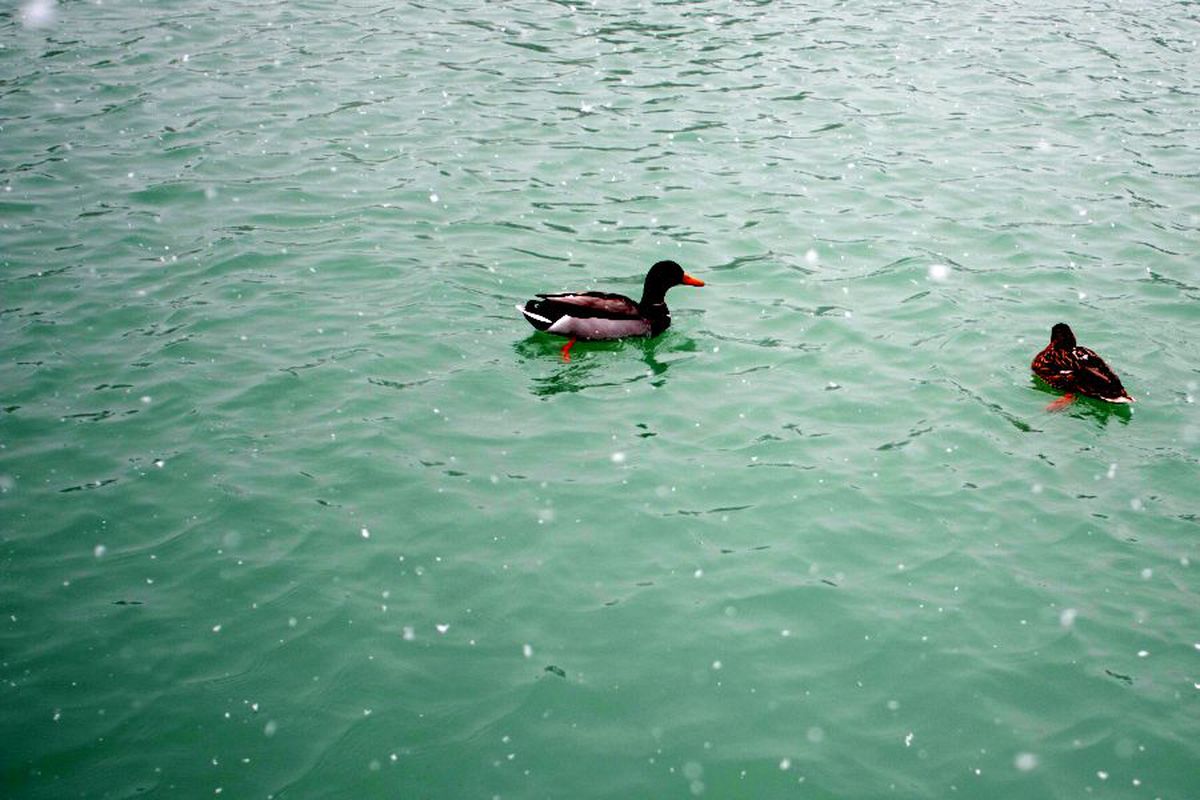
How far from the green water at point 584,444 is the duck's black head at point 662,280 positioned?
58 centimetres

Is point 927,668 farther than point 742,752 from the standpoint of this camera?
Yes

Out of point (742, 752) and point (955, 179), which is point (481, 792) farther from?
point (955, 179)

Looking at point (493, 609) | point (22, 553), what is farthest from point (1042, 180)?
point (22, 553)

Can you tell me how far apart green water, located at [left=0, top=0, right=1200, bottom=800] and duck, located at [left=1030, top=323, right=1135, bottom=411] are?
0.27 meters

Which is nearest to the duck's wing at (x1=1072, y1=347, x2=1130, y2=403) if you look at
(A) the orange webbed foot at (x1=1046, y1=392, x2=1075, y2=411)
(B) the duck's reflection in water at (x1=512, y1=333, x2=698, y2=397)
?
(A) the orange webbed foot at (x1=1046, y1=392, x2=1075, y2=411)

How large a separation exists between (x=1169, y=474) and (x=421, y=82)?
49.3ft

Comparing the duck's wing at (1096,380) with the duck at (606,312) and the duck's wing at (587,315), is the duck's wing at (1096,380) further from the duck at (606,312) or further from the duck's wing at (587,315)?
the duck's wing at (587,315)

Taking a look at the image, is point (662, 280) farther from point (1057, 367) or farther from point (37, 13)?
point (37, 13)

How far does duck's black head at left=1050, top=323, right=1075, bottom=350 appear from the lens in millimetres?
11102

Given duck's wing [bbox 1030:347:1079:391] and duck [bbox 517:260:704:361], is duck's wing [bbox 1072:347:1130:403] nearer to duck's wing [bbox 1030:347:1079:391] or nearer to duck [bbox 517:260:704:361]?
duck's wing [bbox 1030:347:1079:391]

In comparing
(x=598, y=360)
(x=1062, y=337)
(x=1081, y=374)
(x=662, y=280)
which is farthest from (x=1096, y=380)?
(x=598, y=360)

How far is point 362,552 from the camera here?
8727mm

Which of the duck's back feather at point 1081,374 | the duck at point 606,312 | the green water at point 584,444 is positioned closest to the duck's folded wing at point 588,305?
the duck at point 606,312

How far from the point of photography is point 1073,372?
35.1 feet
